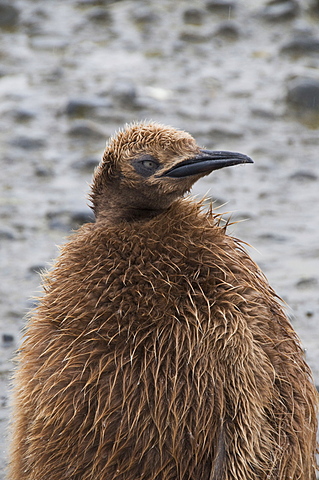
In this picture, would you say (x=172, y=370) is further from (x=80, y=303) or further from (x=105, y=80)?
(x=105, y=80)

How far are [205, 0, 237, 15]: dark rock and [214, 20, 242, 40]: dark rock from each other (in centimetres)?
34

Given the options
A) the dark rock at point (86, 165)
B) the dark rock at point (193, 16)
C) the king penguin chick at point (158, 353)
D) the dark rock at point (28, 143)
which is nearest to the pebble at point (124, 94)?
the dark rock at point (28, 143)

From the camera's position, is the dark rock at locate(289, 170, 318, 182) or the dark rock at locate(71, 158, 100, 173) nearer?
the dark rock at locate(289, 170, 318, 182)

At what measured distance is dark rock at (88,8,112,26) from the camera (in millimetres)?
9930

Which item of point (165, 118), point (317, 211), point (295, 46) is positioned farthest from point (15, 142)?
point (295, 46)

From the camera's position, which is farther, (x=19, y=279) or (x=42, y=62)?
(x=42, y=62)

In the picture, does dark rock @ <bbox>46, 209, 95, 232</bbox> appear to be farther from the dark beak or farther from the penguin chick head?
the dark beak

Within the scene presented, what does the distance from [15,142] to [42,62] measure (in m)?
1.91

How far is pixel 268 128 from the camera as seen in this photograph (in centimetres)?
771

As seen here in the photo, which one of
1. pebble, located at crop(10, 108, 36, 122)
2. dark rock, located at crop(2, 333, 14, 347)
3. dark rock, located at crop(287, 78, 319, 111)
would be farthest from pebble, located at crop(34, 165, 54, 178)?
dark rock, located at crop(287, 78, 319, 111)

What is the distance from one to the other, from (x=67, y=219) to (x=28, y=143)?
4.46ft

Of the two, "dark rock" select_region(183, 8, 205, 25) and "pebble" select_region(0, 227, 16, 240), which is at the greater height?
"dark rock" select_region(183, 8, 205, 25)

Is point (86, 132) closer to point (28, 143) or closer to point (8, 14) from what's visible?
point (28, 143)

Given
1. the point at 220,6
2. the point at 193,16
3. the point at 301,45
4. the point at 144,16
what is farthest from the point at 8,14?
the point at 301,45
